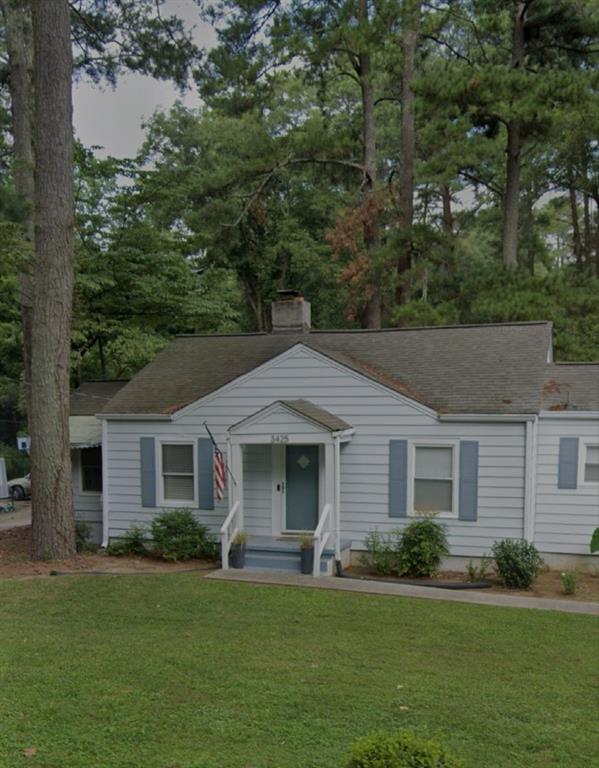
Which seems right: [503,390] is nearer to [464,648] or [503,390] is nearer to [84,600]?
[464,648]

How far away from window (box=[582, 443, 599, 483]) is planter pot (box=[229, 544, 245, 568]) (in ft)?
18.7

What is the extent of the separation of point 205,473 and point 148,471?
3.79 ft

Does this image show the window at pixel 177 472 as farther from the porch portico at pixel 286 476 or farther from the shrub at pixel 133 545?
the porch portico at pixel 286 476

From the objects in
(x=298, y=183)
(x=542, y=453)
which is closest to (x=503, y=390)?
(x=542, y=453)

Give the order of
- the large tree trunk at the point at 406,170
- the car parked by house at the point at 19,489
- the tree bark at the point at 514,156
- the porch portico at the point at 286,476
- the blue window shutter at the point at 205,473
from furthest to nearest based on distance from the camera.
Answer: the car parked by house at the point at 19,489 < the large tree trunk at the point at 406,170 < the tree bark at the point at 514,156 < the blue window shutter at the point at 205,473 < the porch portico at the point at 286,476

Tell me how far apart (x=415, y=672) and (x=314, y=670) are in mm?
905

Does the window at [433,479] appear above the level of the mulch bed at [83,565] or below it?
above

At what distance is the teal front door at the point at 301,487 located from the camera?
10.8 metres

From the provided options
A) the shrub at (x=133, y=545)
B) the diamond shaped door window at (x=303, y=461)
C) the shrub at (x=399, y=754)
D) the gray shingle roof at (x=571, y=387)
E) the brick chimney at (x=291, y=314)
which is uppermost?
the brick chimney at (x=291, y=314)

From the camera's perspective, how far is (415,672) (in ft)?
17.8

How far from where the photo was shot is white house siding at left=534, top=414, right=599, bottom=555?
983 centimetres

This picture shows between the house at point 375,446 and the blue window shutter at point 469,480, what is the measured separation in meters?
0.02

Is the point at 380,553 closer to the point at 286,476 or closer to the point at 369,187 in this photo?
the point at 286,476

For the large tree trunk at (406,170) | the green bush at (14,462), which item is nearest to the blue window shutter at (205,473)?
the large tree trunk at (406,170)
